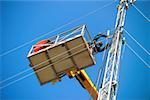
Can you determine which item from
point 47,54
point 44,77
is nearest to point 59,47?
point 47,54

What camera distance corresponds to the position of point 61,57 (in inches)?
471

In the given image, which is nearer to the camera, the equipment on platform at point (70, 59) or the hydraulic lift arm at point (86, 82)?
the equipment on platform at point (70, 59)

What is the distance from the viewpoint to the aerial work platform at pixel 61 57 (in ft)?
38.5

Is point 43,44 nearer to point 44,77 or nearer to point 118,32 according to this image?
point 44,77

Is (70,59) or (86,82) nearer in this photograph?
(70,59)

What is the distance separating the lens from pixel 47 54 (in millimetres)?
11883

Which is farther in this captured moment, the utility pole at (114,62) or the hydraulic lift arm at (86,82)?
the hydraulic lift arm at (86,82)

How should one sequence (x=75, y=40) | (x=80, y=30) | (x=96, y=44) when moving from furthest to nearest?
(x=96, y=44), (x=80, y=30), (x=75, y=40)

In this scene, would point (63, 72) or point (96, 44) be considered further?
point (96, 44)

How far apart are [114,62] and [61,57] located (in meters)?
2.26

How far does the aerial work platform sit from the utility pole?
1200mm

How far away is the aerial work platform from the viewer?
38.5ft

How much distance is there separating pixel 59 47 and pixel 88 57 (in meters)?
1.05

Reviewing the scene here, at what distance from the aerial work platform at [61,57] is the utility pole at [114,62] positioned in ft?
3.94
